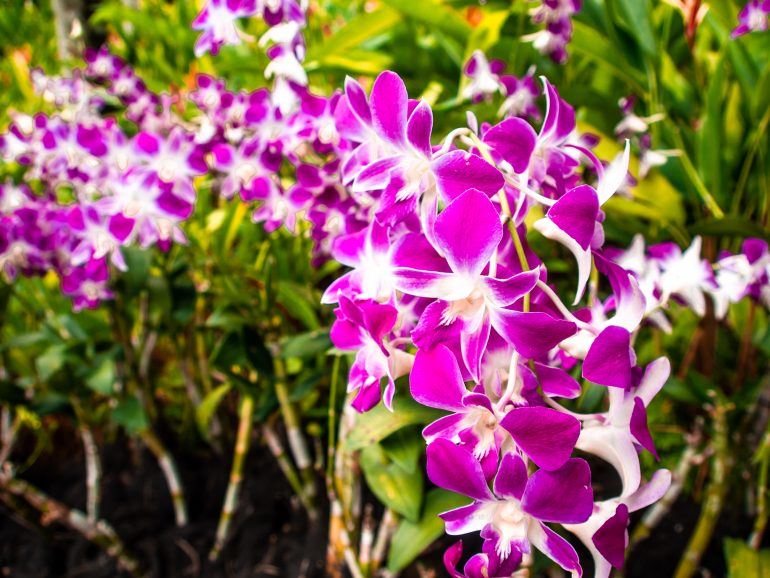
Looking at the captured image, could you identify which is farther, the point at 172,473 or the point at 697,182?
the point at 172,473

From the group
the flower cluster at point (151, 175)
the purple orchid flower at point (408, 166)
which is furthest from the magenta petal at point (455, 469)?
the flower cluster at point (151, 175)

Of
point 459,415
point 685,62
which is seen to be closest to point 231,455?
point 459,415

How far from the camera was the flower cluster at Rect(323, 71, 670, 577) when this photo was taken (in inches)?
14.5

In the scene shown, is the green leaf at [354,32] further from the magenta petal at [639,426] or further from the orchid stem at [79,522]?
the magenta petal at [639,426]

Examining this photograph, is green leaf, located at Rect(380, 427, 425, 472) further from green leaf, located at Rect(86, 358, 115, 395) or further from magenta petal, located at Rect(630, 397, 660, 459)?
green leaf, located at Rect(86, 358, 115, 395)

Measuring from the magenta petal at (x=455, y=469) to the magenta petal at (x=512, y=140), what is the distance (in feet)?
0.59

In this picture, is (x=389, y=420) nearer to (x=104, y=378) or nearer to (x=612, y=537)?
(x=612, y=537)

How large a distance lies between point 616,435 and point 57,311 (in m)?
1.29

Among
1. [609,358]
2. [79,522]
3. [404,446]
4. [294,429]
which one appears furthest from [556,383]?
[79,522]

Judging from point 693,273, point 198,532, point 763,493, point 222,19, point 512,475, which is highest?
point 222,19

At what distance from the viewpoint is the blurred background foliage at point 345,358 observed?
3.16 feet

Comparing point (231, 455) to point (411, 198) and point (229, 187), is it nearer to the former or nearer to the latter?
point (229, 187)

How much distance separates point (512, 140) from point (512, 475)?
8.0 inches

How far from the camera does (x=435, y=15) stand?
4.04 feet
